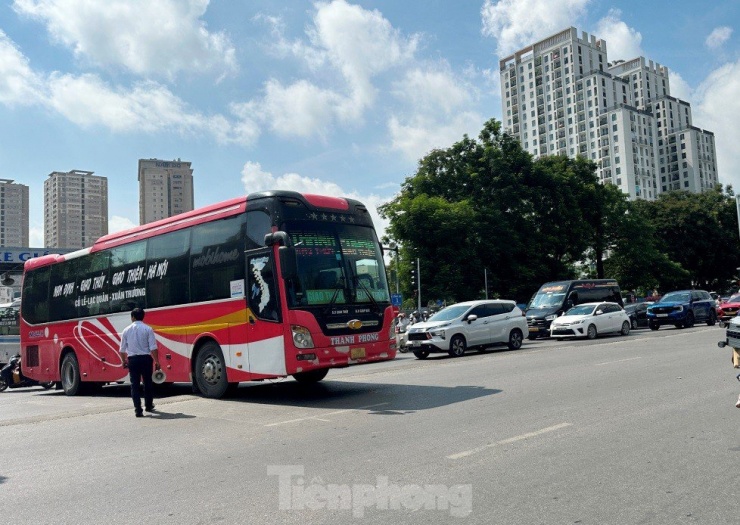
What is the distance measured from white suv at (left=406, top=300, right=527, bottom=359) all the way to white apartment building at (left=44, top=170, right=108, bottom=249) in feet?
323

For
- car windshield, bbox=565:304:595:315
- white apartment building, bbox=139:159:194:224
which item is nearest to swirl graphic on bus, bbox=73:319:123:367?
car windshield, bbox=565:304:595:315

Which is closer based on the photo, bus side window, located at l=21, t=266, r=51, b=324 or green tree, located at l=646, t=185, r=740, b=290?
bus side window, located at l=21, t=266, r=51, b=324

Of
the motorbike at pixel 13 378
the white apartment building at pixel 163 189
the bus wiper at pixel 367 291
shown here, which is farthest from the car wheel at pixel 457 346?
the white apartment building at pixel 163 189

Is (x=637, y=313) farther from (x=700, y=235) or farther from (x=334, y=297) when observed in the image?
(x=700, y=235)

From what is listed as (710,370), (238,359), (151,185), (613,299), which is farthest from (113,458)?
(151,185)

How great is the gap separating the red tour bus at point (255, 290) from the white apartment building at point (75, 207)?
103 metres

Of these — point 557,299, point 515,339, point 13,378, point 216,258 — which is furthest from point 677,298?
point 13,378

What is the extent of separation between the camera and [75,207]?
11062 cm

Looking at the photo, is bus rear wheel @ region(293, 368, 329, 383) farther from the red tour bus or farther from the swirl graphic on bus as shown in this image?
the swirl graphic on bus

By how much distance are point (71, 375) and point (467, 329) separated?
11.9 meters

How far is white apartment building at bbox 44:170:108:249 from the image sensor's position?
10894 cm

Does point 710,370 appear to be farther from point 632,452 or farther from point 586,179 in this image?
point 586,179

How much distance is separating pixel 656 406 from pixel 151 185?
4545 inches

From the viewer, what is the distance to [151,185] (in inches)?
4547
